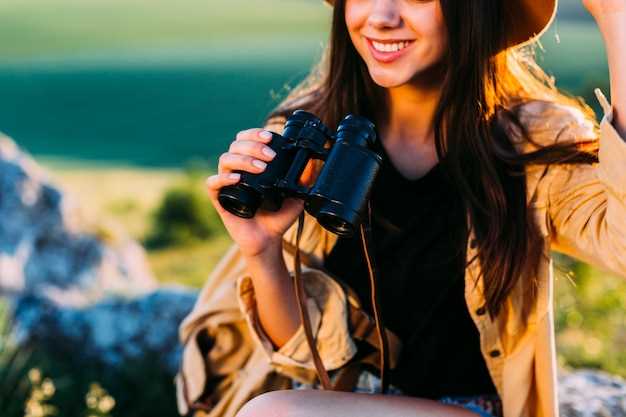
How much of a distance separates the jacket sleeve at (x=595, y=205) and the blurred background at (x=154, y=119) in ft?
3.22

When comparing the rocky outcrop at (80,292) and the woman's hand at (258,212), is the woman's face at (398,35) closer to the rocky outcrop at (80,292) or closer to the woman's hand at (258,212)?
the woman's hand at (258,212)

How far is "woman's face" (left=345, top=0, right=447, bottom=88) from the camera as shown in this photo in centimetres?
229

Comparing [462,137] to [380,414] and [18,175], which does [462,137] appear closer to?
[380,414]

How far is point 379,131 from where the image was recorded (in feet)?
8.82

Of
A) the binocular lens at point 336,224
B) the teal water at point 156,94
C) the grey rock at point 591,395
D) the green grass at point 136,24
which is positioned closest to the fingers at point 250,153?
the binocular lens at point 336,224

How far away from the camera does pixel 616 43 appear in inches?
78.6

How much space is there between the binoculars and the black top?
460mm

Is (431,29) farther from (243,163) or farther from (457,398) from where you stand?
(457,398)

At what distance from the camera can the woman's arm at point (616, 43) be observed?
1982 mm

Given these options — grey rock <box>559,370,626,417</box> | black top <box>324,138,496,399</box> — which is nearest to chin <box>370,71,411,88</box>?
black top <box>324,138,496,399</box>

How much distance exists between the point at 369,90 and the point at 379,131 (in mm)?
123

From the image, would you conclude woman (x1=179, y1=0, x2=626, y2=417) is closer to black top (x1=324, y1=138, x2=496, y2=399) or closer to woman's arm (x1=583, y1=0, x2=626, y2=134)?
black top (x1=324, y1=138, x2=496, y2=399)

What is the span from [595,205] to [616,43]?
428 millimetres

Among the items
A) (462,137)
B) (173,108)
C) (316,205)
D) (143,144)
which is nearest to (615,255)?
(462,137)
